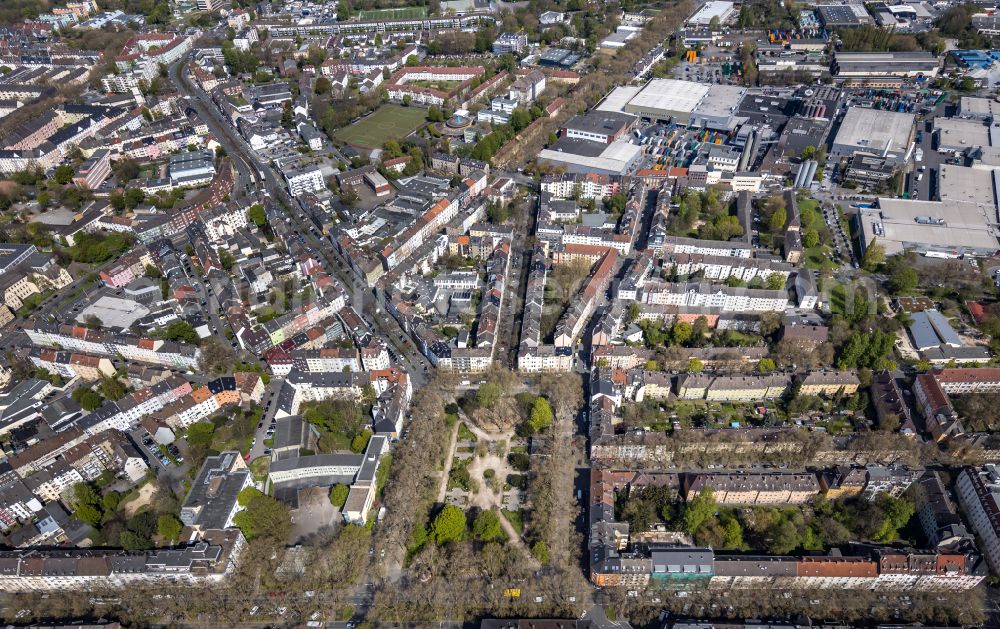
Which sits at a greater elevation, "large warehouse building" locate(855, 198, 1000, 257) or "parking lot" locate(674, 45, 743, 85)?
"parking lot" locate(674, 45, 743, 85)

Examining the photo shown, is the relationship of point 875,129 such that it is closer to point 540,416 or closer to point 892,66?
point 892,66

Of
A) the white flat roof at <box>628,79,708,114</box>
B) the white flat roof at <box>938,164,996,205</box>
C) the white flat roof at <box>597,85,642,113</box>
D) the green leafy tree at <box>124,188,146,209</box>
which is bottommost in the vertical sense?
the green leafy tree at <box>124,188,146,209</box>

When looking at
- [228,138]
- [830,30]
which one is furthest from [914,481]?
[830,30]

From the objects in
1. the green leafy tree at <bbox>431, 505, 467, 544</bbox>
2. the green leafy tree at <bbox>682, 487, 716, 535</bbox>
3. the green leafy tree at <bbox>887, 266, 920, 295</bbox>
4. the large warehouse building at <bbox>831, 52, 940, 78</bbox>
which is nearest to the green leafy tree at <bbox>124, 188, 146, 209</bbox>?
the green leafy tree at <bbox>431, 505, 467, 544</bbox>

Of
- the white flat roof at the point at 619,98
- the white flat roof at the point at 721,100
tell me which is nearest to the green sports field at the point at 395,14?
the white flat roof at the point at 619,98

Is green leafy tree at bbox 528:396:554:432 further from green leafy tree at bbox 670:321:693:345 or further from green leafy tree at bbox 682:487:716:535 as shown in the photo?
green leafy tree at bbox 670:321:693:345

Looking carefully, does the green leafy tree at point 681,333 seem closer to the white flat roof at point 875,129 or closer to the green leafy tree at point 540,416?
the green leafy tree at point 540,416

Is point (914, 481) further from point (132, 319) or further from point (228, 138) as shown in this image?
point (228, 138)

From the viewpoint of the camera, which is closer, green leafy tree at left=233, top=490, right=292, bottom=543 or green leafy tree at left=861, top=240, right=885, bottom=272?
green leafy tree at left=233, top=490, right=292, bottom=543
